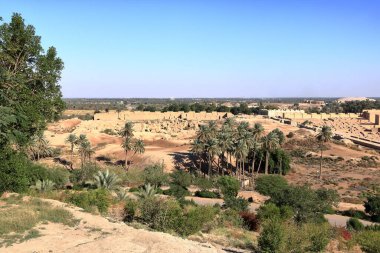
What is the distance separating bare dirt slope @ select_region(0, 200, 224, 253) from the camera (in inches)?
578

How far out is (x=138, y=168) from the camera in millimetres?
57344

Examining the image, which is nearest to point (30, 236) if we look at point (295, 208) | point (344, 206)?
point (295, 208)

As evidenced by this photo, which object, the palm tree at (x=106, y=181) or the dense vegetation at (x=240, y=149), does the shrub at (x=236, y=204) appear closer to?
the palm tree at (x=106, y=181)

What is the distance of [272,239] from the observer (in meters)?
16.5

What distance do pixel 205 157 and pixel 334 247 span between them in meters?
41.1

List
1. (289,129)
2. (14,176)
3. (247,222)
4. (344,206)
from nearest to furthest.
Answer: (14,176) → (247,222) → (344,206) → (289,129)

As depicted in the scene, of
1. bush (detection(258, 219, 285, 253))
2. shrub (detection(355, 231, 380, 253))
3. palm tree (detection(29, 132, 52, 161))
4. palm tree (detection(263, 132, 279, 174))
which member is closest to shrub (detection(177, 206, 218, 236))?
bush (detection(258, 219, 285, 253))

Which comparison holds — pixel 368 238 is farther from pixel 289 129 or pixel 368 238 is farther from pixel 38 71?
pixel 289 129

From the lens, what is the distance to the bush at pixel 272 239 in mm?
16266

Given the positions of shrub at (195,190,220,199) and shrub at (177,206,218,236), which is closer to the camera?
shrub at (177,206,218,236)

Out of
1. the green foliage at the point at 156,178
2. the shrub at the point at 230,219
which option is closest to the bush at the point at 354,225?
the shrub at the point at 230,219

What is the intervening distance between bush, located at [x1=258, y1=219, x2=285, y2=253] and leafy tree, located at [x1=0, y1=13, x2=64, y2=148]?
13.8 meters

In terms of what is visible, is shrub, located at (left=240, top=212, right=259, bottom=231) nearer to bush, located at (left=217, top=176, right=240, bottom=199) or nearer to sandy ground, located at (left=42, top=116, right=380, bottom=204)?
bush, located at (left=217, top=176, right=240, bottom=199)

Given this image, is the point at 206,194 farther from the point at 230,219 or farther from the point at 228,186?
the point at 230,219
